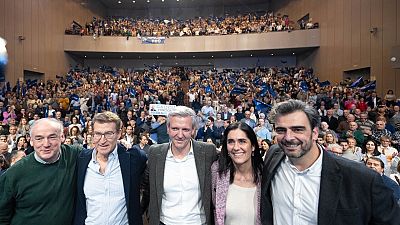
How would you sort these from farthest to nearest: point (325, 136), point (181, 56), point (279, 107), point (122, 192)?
point (181, 56), point (325, 136), point (122, 192), point (279, 107)

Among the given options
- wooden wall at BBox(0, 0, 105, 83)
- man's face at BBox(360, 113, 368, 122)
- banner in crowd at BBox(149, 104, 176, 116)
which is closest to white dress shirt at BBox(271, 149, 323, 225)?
banner in crowd at BBox(149, 104, 176, 116)

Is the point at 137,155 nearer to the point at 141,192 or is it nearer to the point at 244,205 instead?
the point at 141,192

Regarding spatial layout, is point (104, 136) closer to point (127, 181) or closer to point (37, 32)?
point (127, 181)

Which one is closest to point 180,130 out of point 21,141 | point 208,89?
point 21,141

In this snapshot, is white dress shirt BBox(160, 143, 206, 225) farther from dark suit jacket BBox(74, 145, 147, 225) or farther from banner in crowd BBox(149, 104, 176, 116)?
banner in crowd BBox(149, 104, 176, 116)

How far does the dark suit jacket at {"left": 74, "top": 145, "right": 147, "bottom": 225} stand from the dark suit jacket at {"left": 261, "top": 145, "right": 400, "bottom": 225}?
54.3 inches

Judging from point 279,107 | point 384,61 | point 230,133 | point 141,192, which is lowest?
point 141,192

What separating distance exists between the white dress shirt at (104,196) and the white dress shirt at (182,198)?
1.03ft

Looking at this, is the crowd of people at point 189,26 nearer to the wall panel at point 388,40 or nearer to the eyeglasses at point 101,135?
the wall panel at point 388,40

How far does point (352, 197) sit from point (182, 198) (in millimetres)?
1191

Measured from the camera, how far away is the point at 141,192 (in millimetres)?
2980

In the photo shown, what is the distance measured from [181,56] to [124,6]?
7.61m

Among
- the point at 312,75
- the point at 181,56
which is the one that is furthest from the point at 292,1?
the point at 181,56

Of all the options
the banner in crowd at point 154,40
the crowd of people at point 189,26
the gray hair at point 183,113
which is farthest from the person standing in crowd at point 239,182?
the banner in crowd at point 154,40
